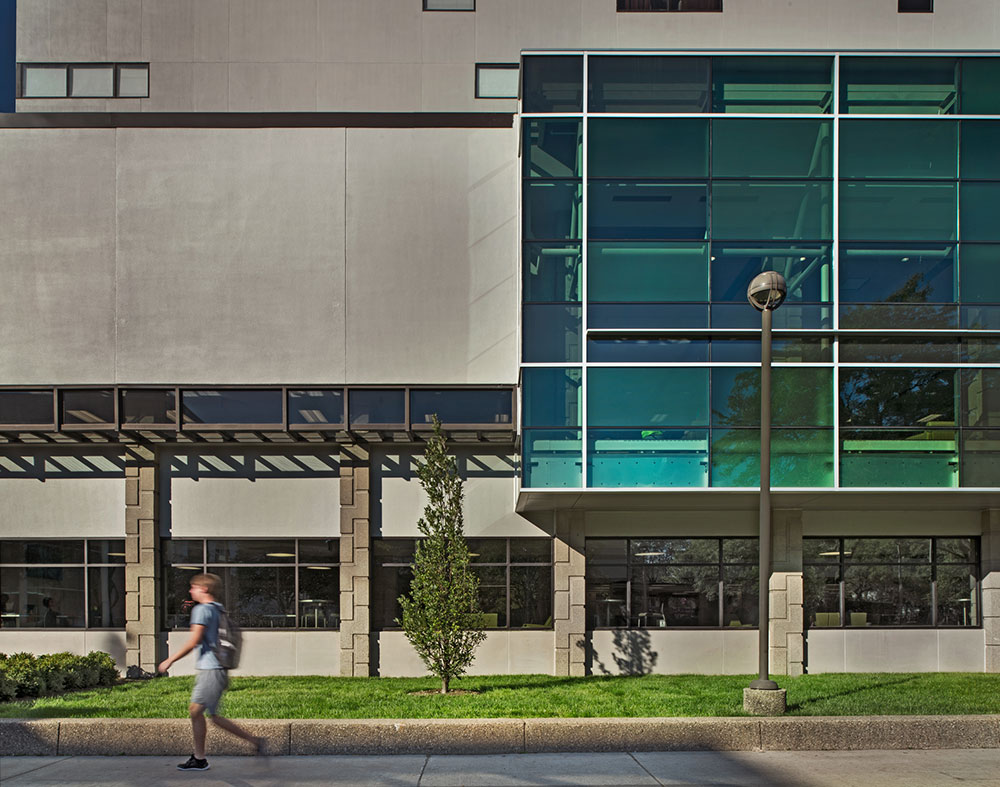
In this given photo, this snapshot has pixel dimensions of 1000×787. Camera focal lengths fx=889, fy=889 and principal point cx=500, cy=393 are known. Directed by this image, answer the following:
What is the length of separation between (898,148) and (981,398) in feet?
17.2

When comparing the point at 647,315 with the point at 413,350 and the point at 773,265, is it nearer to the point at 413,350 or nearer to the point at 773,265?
the point at 773,265

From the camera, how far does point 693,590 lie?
2022 cm

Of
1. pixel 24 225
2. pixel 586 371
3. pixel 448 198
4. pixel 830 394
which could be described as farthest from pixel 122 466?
pixel 830 394

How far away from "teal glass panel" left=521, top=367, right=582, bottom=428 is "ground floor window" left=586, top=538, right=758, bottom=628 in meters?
4.06

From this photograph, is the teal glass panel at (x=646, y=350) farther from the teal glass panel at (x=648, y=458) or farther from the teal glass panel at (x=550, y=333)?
the teal glass panel at (x=648, y=458)

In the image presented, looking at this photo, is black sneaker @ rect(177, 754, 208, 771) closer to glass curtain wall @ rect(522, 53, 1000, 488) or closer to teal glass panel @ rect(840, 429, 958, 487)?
glass curtain wall @ rect(522, 53, 1000, 488)

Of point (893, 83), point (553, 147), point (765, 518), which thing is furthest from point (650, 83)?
point (765, 518)

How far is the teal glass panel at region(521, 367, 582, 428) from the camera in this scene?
57.5ft

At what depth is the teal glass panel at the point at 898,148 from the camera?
1791cm

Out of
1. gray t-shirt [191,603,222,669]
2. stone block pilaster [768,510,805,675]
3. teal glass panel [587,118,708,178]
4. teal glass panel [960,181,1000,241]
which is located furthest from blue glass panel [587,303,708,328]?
gray t-shirt [191,603,222,669]

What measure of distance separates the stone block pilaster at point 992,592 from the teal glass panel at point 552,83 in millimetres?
12970

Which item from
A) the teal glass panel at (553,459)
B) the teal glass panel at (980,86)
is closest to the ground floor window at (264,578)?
the teal glass panel at (553,459)

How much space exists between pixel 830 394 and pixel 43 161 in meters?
18.2

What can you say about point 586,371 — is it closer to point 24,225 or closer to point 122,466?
point 122,466
